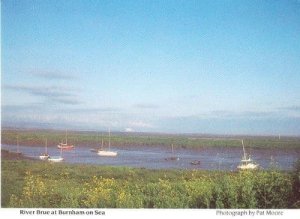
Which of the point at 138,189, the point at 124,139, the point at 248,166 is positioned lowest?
the point at 138,189

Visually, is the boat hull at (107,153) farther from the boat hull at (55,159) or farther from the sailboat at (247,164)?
the sailboat at (247,164)

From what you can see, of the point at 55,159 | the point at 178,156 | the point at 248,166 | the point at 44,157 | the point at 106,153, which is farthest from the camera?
the point at 178,156

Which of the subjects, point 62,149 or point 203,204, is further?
point 62,149

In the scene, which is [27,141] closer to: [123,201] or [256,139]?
[123,201]

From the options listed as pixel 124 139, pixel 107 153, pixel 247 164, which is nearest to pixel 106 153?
pixel 107 153

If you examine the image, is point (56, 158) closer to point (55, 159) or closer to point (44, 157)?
point (55, 159)

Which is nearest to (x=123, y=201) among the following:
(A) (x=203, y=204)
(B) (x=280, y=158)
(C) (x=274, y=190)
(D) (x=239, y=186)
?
(A) (x=203, y=204)
